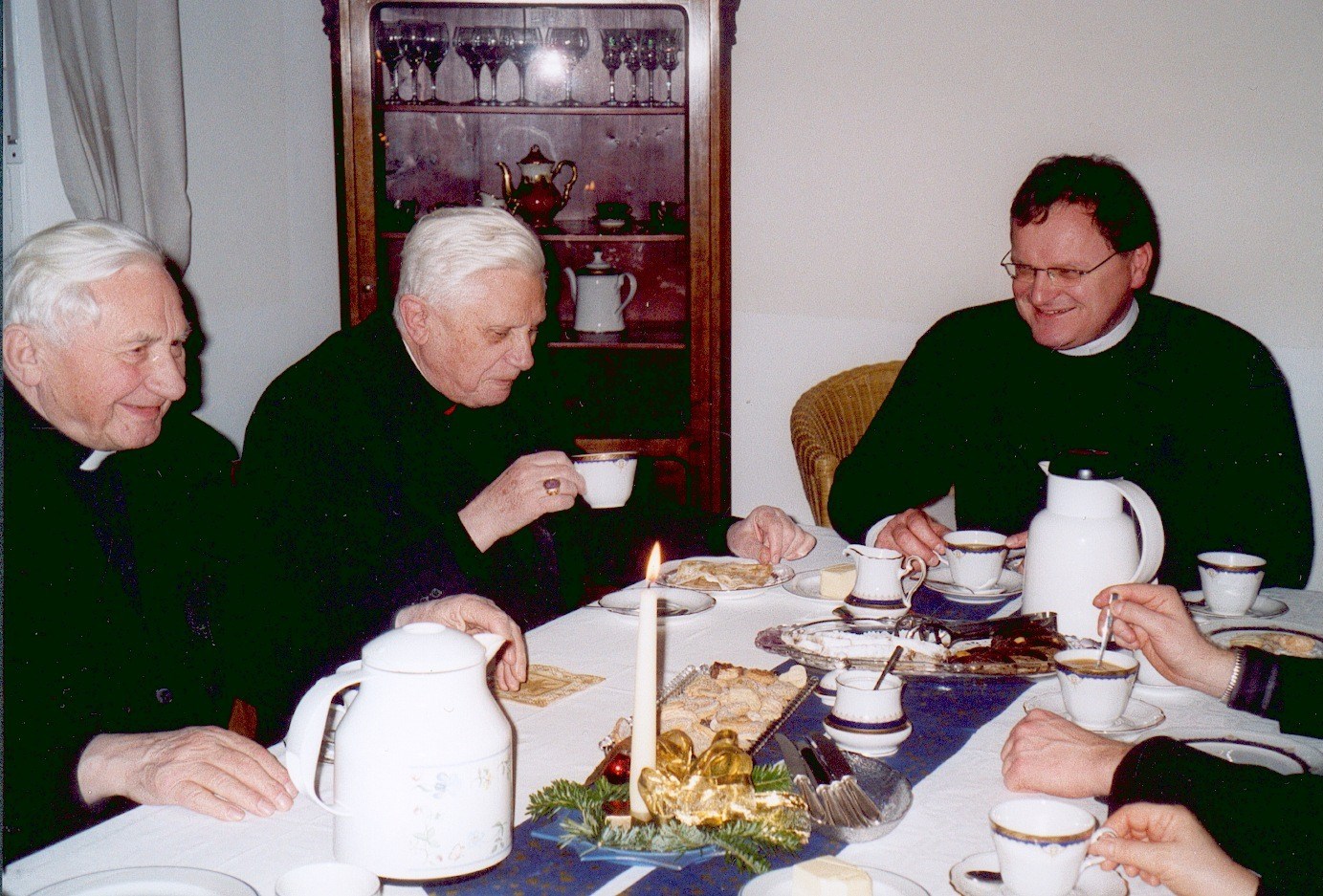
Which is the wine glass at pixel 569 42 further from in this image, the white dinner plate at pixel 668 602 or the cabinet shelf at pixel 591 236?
the white dinner plate at pixel 668 602

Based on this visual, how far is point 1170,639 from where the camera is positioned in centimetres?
150

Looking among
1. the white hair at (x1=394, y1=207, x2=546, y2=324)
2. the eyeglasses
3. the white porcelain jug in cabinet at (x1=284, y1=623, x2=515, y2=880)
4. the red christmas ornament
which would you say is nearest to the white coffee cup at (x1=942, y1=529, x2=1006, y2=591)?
the eyeglasses

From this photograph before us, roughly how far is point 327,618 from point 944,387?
1.65 m

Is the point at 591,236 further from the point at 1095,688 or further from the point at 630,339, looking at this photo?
the point at 1095,688

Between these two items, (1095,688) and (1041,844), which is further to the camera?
(1095,688)

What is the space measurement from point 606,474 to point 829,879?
1063 millimetres

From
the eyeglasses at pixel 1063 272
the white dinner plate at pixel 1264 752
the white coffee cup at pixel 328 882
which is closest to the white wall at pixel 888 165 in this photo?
the eyeglasses at pixel 1063 272

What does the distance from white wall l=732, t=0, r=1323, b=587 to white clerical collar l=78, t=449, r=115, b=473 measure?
2.63 meters

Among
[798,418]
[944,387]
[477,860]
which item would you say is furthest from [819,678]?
[798,418]

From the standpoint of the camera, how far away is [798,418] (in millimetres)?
3211

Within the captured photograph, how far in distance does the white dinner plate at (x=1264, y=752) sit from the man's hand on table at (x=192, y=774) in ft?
3.07

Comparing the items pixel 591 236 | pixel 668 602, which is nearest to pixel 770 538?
pixel 668 602

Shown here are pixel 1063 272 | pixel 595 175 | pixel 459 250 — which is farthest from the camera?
pixel 595 175

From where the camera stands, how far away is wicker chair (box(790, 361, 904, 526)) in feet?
10.1
